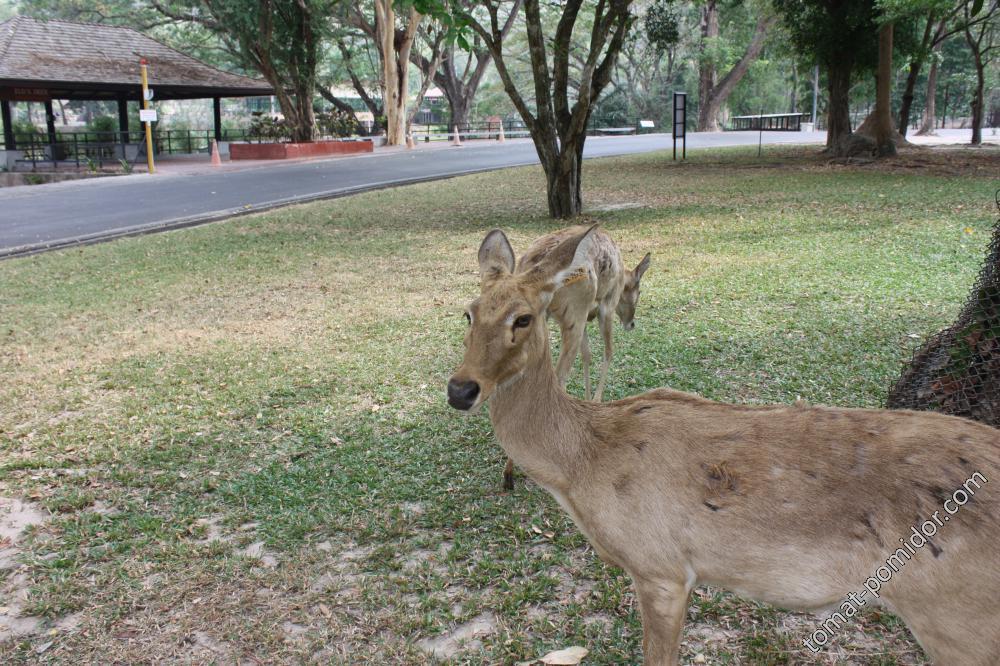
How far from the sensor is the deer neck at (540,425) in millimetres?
3004

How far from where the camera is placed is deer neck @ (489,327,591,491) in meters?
3.00

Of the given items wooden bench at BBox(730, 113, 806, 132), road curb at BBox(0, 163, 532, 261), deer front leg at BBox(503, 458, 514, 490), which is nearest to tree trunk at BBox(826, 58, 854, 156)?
road curb at BBox(0, 163, 532, 261)

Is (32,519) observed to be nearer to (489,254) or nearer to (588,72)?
(489,254)

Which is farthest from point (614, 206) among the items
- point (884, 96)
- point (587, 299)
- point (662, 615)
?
point (662, 615)

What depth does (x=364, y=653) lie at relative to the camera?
139 inches

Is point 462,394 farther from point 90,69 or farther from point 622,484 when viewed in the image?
point 90,69

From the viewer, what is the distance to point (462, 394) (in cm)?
283

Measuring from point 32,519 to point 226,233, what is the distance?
33.8 feet

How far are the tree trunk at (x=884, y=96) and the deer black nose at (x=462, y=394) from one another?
23.4m

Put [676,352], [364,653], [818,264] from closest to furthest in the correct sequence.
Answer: [364,653] < [676,352] < [818,264]

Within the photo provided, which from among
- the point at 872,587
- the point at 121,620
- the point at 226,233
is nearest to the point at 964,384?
the point at 872,587

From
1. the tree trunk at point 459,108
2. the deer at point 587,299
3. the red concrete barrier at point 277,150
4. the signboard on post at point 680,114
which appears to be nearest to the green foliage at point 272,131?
the red concrete barrier at point 277,150

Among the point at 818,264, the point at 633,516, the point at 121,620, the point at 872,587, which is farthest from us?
the point at 818,264

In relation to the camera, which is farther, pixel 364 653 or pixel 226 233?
pixel 226 233
